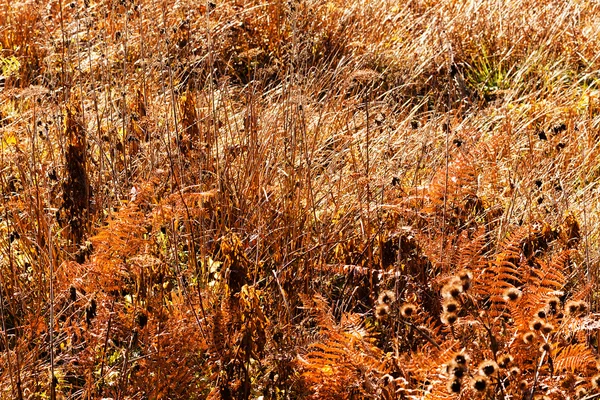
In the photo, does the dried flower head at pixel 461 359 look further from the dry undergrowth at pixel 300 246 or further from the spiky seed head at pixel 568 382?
the spiky seed head at pixel 568 382

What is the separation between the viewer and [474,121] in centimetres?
453

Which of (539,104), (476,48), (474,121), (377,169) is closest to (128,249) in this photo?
(377,169)

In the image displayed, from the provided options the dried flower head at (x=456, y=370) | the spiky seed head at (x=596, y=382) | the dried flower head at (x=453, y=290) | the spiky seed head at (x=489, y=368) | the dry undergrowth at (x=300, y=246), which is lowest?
the dry undergrowth at (x=300, y=246)

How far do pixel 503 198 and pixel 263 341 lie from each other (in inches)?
62.2

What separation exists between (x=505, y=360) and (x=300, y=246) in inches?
50.0

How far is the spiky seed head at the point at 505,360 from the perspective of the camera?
2.02 meters

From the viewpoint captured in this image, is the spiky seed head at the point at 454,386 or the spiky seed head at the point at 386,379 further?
the spiky seed head at the point at 386,379

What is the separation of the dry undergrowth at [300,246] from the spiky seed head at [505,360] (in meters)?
0.02

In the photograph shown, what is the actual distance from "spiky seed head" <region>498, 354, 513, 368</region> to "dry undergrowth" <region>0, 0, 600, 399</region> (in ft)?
0.05

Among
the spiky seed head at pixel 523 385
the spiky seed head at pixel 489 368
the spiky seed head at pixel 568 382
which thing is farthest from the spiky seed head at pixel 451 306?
the spiky seed head at pixel 568 382

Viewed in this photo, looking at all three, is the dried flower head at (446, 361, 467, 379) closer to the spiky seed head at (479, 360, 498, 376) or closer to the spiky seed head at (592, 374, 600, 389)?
the spiky seed head at (479, 360, 498, 376)

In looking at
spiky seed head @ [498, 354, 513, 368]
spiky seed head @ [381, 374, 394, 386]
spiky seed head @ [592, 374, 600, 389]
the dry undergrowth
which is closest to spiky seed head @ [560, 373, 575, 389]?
the dry undergrowth

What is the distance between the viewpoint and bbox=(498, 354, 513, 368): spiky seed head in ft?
6.61

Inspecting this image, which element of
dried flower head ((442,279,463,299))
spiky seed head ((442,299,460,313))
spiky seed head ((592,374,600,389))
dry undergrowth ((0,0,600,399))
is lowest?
dry undergrowth ((0,0,600,399))
